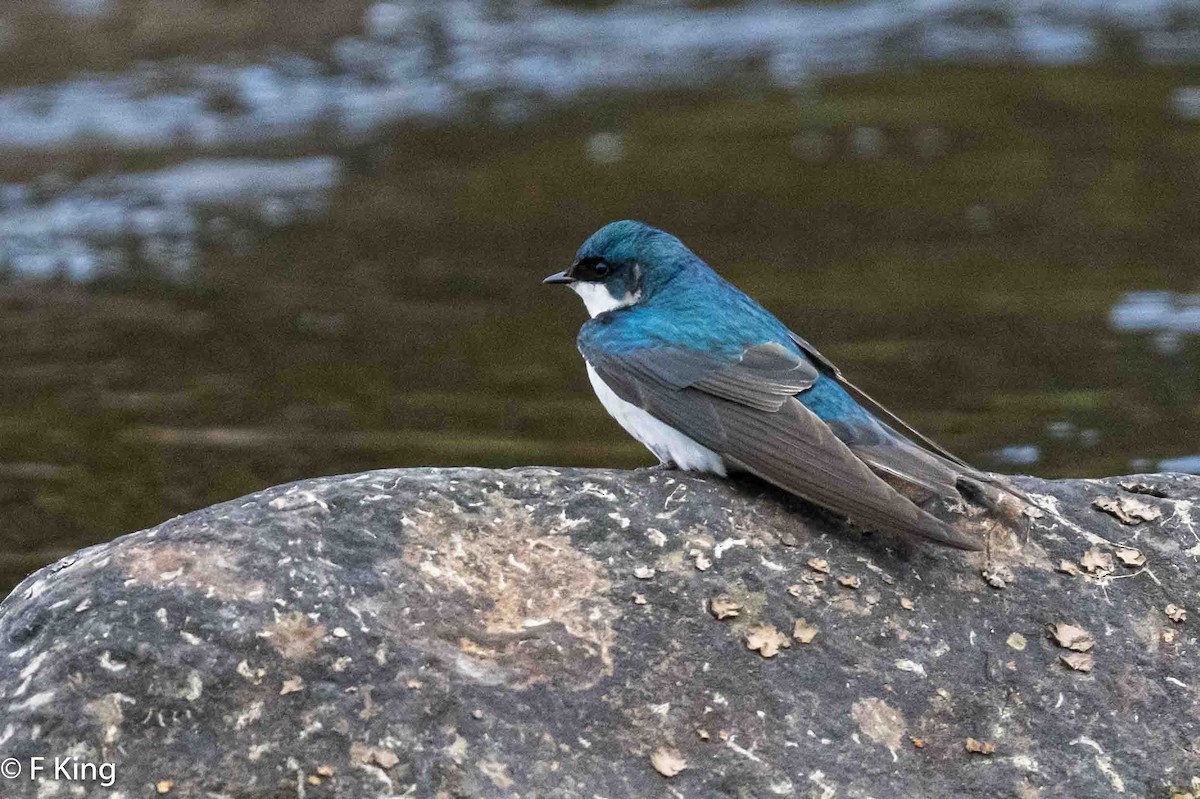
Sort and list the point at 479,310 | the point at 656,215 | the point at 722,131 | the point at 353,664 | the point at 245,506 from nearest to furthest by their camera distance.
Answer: the point at 353,664 < the point at 245,506 < the point at 479,310 < the point at 656,215 < the point at 722,131

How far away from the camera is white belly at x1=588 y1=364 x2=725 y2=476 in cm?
448

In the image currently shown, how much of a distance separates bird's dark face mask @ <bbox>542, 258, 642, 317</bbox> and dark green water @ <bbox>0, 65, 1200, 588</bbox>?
Result: 2.17m

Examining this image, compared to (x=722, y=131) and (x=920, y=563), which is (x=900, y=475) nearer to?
(x=920, y=563)

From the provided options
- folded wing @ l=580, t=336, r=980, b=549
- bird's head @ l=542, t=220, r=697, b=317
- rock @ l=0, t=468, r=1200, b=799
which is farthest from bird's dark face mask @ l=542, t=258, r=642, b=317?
rock @ l=0, t=468, r=1200, b=799

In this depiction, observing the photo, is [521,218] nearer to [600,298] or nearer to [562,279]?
[562,279]

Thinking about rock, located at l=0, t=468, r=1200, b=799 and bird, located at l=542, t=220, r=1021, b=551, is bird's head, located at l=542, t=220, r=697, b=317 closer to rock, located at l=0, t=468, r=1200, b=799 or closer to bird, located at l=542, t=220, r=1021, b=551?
bird, located at l=542, t=220, r=1021, b=551

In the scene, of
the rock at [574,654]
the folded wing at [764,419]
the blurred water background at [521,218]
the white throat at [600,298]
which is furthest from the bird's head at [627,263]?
the blurred water background at [521,218]

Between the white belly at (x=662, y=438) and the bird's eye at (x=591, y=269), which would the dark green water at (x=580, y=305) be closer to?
the bird's eye at (x=591, y=269)

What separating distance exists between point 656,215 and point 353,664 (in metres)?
7.64

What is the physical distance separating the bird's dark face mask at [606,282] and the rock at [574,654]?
0.89 meters

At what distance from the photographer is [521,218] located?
11.3 m

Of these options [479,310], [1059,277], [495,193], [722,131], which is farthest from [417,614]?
[722,131]

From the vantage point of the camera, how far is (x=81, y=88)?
1357 cm

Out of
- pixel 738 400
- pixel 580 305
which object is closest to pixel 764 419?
pixel 738 400
